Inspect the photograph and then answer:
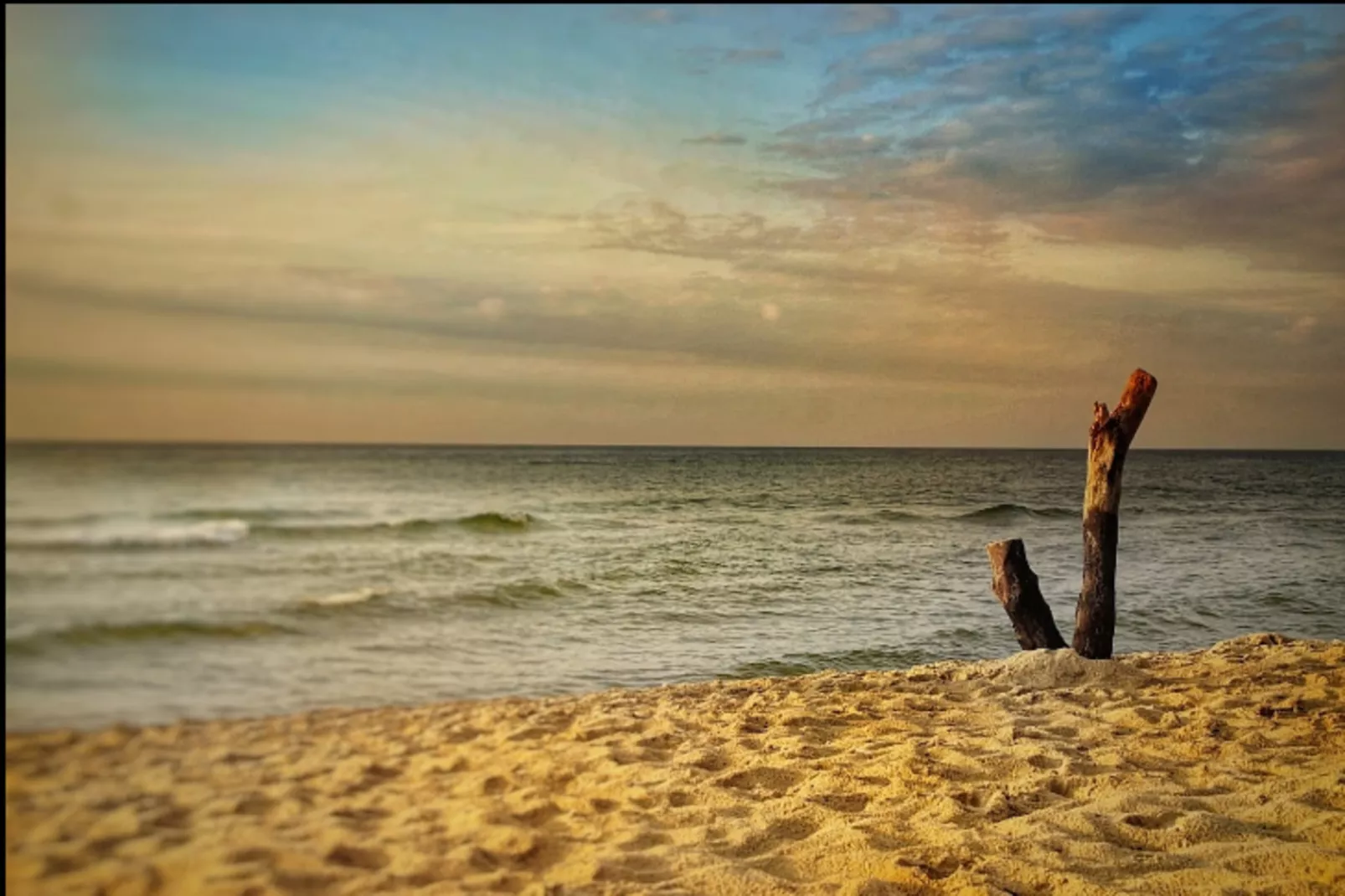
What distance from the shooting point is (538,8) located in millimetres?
2588

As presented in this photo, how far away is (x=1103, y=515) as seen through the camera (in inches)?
157

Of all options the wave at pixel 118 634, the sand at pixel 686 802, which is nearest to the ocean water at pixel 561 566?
the wave at pixel 118 634

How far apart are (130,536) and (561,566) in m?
4.39

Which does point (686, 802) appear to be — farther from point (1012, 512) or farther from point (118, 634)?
point (1012, 512)

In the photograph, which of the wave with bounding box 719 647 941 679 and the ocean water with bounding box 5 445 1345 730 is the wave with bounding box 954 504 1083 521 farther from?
the wave with bounding box 719 647 941 679

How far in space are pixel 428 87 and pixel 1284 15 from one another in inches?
114

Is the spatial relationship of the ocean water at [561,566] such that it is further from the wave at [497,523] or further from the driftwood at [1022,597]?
the driftwood at [1022,597]

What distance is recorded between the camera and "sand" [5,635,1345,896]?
206 cm

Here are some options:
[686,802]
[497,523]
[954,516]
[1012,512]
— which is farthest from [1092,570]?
[497,523]

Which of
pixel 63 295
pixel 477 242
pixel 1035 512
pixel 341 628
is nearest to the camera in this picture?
pixel 63 295

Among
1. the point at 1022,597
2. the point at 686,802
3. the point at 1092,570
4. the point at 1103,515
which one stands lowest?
the point at 686,802

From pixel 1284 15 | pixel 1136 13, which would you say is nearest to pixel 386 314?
pixel 1136 13

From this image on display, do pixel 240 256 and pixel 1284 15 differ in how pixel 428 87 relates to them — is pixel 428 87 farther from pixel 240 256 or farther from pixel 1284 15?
pixel 1284 15

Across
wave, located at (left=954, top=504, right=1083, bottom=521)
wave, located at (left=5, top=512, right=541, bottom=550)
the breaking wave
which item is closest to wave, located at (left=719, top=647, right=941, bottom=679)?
the breaking wave
